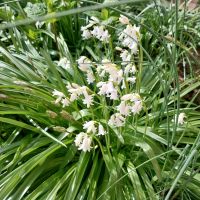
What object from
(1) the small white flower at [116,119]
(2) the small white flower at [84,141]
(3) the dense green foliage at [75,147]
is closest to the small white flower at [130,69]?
(3) the dense green foliage at [75,147]

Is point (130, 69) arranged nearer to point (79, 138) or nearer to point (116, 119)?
point (116, 119)

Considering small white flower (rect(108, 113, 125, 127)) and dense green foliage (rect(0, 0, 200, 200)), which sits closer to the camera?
small white flower (rect(108, 113, 125, 127))

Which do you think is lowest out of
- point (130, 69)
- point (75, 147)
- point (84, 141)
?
point (75, 147)

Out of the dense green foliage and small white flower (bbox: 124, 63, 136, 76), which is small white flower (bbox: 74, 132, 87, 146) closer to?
the dense green foliage

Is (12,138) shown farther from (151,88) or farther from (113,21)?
(113,21)

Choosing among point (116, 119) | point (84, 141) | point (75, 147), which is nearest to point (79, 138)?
point (84, 141)

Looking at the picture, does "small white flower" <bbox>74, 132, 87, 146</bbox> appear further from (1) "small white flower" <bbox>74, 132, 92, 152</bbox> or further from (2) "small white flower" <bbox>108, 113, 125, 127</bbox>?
(2) "small white flower" <bbox>108, 113, 125, 127</bbox>

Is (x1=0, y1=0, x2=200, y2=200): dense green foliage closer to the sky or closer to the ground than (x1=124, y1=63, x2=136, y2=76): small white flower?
closer to the ground

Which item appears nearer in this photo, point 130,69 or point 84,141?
point 84,141

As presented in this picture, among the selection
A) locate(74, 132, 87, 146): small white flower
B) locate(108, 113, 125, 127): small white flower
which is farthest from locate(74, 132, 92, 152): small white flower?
locate(108, 113, 125, 127): small white flower

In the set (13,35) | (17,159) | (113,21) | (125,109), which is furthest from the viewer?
(113,21)

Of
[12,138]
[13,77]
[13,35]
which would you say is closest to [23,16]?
[13,35]
